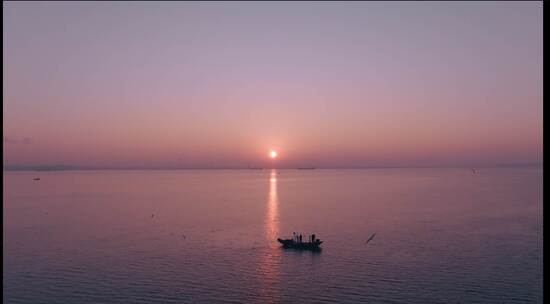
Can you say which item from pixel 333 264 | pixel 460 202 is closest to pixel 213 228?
pixel 333 264

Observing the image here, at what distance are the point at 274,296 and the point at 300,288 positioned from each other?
4701mm

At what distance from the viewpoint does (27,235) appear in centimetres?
8956

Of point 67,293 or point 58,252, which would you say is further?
point 58,252

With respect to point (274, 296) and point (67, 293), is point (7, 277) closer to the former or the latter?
point (67, 293)

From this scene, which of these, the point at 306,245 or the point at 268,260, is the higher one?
the point at 306,245

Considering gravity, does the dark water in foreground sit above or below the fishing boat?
below

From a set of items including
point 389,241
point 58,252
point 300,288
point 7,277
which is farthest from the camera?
point 389,241

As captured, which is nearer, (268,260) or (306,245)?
(268,260)

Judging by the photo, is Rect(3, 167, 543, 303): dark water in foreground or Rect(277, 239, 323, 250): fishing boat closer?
Rect(3, 167, 543, 303): dark water in foreground

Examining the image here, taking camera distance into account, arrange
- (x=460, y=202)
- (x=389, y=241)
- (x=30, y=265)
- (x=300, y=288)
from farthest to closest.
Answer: (x=460, y=202), (x=389, y=241), (x=30, y=265), (x=300, y=288)

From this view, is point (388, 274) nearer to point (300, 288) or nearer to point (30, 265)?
point (300, 288)

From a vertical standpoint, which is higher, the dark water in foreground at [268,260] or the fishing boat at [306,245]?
the fishing boat at [306,245]

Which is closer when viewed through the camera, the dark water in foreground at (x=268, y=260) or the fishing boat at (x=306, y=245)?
the dark water in foreground at (x=268, y=260)

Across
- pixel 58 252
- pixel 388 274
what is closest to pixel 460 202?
pixel 388 274
